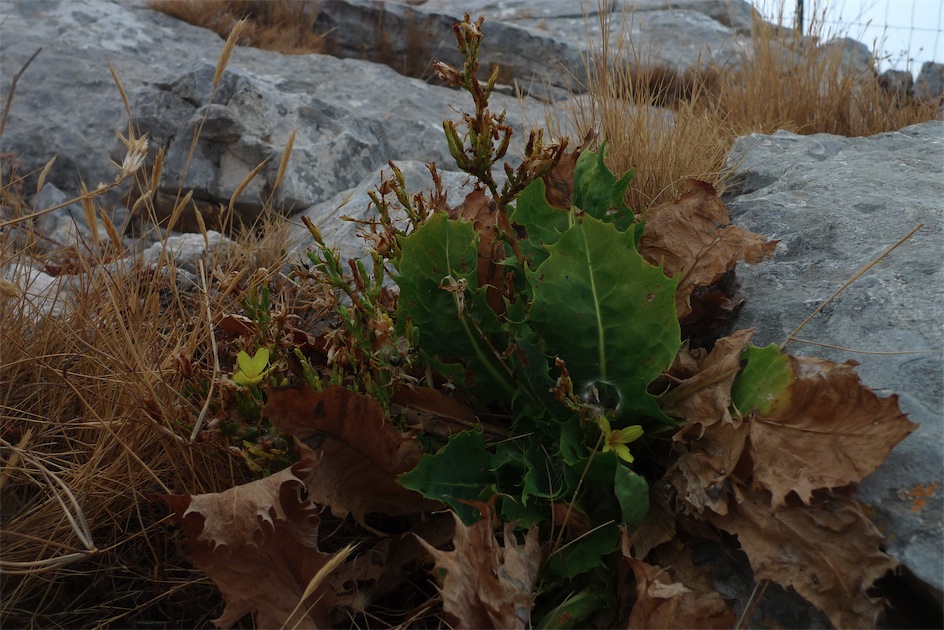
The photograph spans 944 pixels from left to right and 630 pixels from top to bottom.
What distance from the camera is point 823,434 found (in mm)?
1074

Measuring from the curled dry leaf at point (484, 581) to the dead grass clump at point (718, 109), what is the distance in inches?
50.1

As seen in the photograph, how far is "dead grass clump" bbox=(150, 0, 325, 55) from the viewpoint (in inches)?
265

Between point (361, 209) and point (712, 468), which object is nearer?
point (712, 468)

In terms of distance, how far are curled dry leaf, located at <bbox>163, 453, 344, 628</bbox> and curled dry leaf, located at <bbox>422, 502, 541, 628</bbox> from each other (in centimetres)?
24

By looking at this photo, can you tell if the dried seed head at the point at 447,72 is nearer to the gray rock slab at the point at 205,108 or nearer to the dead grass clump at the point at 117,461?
the dead grass clump at the point at 117,461

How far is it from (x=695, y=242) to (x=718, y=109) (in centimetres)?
212

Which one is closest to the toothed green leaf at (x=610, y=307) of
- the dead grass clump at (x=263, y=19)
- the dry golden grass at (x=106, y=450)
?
the dry golden grass at (x=106, y=450)

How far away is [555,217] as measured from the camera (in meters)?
1.46

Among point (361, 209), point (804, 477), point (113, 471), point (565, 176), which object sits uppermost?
point (565, 176)

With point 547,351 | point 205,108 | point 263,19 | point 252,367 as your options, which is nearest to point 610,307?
point 547,351

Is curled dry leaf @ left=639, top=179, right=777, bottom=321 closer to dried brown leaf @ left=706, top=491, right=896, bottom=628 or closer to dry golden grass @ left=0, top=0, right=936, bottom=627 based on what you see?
dried brown leaf @ left=706, top=491, right=896, bottom=628

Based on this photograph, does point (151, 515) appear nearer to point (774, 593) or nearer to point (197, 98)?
point (774, 593)

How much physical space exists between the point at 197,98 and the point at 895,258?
390 cm

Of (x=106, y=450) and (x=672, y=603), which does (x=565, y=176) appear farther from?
(x=106, y=450)
